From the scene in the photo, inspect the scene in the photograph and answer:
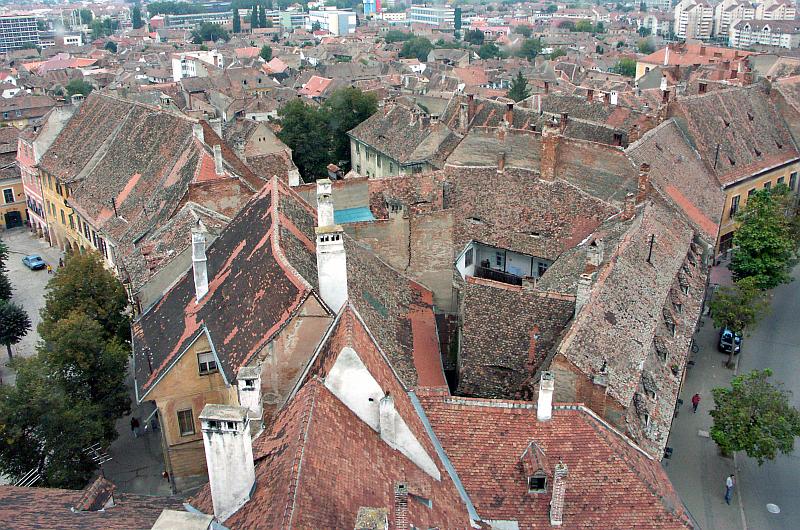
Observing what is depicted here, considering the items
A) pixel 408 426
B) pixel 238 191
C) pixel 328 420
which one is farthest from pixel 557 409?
pixel 238 191

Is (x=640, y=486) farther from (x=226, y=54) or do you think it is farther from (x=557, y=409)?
(x=226, y=54)

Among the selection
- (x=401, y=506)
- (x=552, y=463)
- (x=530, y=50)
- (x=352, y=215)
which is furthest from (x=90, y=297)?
(x=530, y=50)

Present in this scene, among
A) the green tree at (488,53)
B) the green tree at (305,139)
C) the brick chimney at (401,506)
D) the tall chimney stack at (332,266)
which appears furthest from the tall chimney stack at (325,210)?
the green tree at (488,53)

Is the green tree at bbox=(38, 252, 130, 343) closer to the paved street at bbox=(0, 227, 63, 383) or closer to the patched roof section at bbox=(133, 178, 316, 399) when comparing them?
the patched roof section at bbox=(133, 178, 316, 399)

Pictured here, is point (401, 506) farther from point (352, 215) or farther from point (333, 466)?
point (352, 215)

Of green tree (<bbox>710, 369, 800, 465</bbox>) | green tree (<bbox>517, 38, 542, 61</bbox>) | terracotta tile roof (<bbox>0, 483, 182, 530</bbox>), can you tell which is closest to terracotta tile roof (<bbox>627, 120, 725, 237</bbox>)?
green tree (<bbox>710, 369, 800, 465</bbox>)
